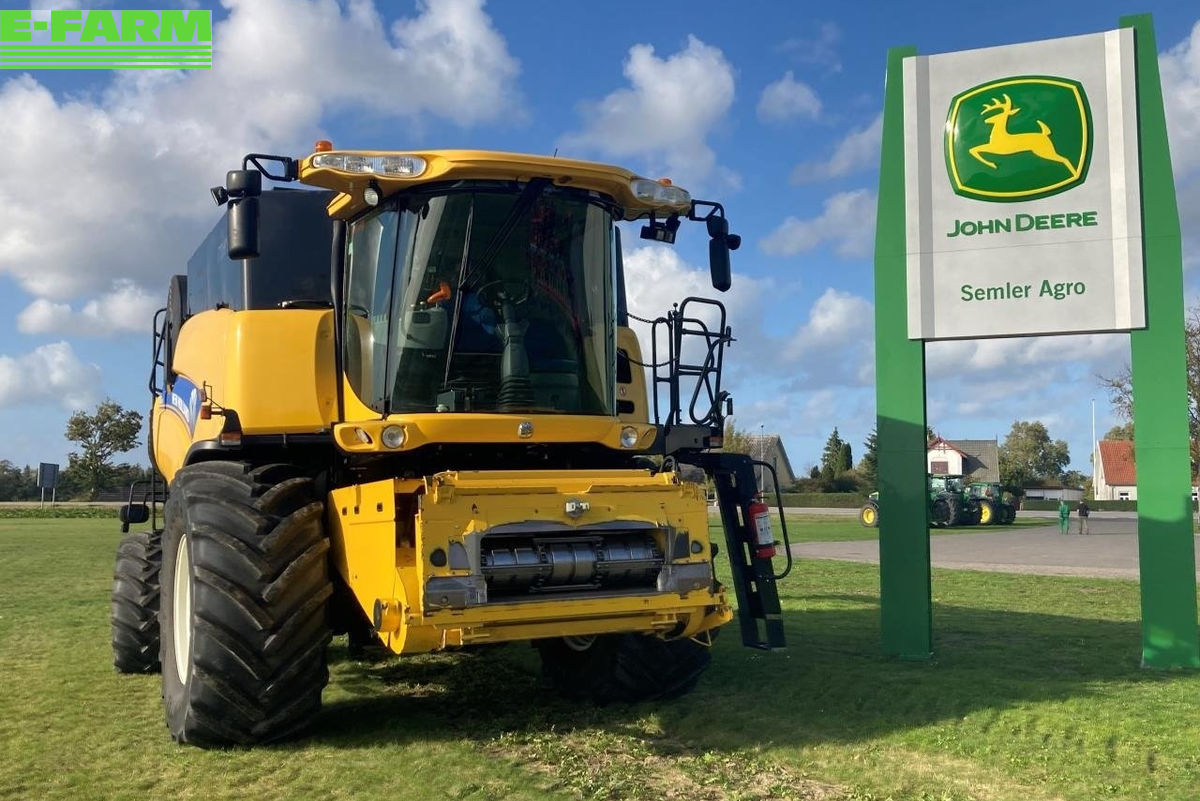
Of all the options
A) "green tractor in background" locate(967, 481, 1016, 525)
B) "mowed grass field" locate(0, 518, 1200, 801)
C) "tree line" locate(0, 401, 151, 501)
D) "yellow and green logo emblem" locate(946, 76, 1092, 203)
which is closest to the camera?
"mowed grass field" locate(0, 518, 1200, 801)

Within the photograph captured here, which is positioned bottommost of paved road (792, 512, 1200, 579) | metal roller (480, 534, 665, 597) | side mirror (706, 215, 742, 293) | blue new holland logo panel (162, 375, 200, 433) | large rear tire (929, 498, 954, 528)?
paved road (792, 512, 1200, 579)

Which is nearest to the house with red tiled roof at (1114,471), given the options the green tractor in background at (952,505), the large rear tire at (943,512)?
the green tractor in background at (952,505)

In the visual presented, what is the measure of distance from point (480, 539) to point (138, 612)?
14.1 feet

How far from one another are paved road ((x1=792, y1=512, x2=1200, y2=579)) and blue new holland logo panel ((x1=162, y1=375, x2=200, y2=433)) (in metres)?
13.0

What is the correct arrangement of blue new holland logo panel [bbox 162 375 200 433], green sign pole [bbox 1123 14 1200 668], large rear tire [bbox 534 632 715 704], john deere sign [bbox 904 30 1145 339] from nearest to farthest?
large rear tire [bbox 534 632 715 704], blue new holland logo panel [bbox 162 375 200 433], green sign pole [bbox 1123 14 1200 668], john deere sign [bbox 904 30 1145 339]

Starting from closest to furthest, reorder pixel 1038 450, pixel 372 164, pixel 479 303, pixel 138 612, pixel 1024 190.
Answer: pixel 372 164, pixel 479 303, pixel 138 612, pixel 1024 190, pixel 1038 450

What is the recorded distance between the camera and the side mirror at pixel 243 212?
232 inches

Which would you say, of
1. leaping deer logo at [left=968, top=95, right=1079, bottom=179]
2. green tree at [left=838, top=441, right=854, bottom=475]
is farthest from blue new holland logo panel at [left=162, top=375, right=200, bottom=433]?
green tree at [left=838, top=441, right=854, bottom=475]

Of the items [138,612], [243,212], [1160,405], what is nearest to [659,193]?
[243,212]

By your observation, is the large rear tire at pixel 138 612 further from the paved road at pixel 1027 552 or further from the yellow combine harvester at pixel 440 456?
the paved road at pixel 1027 552

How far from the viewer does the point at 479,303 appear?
19.7 feet

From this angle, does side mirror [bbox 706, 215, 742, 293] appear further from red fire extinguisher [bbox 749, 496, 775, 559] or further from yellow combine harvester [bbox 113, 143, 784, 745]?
red fire extinguisher [bbox 749, 496, 775, 559]

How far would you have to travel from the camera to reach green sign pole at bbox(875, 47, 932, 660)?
8.98 meters

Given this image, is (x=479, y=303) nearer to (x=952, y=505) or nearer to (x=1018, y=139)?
(x=1018, y=139)
